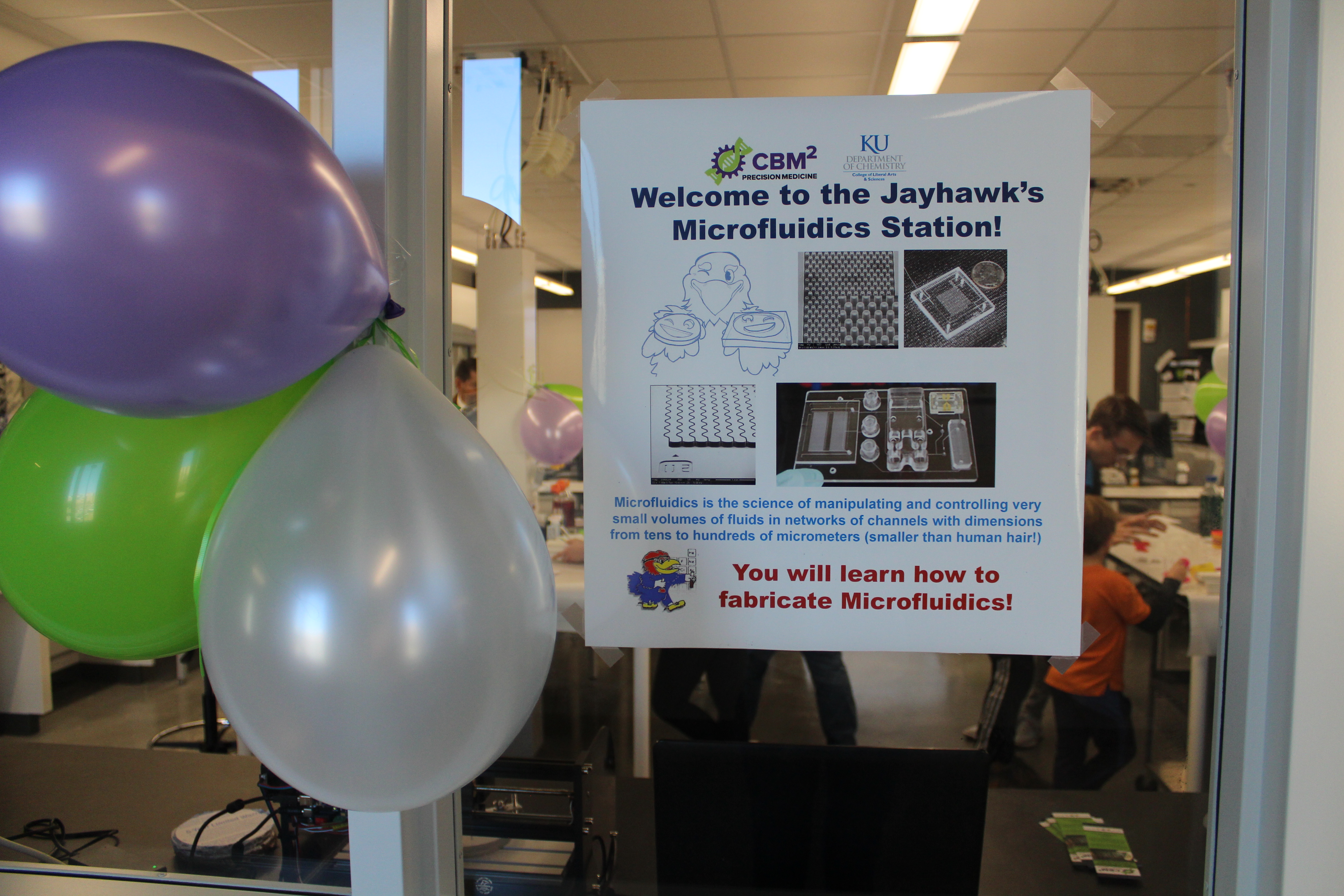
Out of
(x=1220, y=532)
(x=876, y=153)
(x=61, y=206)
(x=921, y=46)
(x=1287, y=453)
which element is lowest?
(x=1220, y=532)

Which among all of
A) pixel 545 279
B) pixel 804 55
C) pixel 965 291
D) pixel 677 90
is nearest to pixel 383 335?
pixel 677 90

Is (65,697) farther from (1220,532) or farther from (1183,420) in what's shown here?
(1183,420)

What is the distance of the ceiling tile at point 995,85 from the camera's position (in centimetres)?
99

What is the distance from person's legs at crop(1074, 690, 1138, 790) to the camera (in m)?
2.73

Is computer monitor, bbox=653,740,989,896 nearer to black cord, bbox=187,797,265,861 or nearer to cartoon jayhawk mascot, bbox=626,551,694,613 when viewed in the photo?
cartoon jayhawk mascot, bbox=626,551,694,613

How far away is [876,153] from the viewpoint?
39.4 inches

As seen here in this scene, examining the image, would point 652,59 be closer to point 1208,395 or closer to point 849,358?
point 849,358

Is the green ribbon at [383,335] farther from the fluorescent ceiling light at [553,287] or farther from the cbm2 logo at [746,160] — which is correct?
the cbm2 logo at [746,160]

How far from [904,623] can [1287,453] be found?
0.49 m

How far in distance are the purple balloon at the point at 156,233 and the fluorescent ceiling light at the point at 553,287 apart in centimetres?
48

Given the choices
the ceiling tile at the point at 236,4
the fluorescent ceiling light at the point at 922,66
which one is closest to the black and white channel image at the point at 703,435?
the fluorescent ceiling light at the point at 922,66

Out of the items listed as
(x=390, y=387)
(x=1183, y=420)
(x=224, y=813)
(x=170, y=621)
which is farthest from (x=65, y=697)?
(x=1183, y=420)

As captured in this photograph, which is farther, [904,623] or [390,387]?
[904,623]

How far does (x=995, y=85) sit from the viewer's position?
1.01 metres
